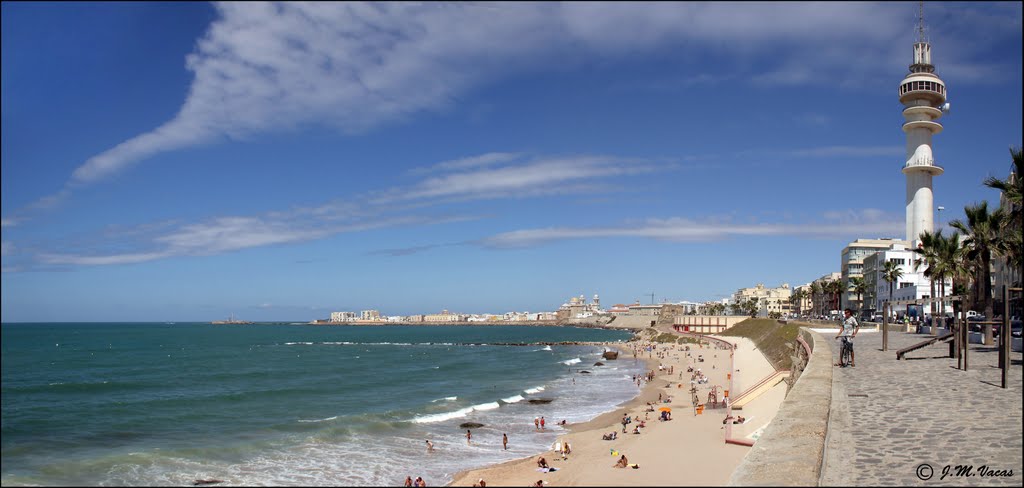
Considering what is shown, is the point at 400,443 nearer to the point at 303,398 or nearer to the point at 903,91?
the point at 303,398

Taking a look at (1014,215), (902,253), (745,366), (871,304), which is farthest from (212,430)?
(871,304)

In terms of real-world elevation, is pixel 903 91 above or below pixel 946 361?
above

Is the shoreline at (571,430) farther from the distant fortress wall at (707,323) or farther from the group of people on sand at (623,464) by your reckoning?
the distant fortress wall at (707,323)

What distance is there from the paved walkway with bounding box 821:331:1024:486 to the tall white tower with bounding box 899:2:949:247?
212 feet

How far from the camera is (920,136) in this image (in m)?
72.2

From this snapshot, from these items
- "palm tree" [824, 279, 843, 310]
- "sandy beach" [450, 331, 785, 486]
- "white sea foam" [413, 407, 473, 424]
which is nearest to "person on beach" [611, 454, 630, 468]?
"sandy beach" [450, 331, 785, 486]

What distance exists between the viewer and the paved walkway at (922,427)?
8023mm

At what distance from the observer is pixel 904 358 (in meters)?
20.3

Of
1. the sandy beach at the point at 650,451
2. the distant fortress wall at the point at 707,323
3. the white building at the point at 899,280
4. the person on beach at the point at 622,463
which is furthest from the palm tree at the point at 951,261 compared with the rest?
the distant fortress wall at the point at 707,323

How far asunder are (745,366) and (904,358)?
105 ft

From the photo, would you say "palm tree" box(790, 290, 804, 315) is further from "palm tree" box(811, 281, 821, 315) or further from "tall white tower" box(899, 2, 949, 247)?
"tall white tower" box(899, 2, 949, 247)

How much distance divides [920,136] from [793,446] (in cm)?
7703

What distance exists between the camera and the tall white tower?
7175cm

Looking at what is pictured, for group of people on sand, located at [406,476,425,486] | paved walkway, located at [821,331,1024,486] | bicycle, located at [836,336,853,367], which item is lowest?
group of people on sand, located at [406,476,425,486]
